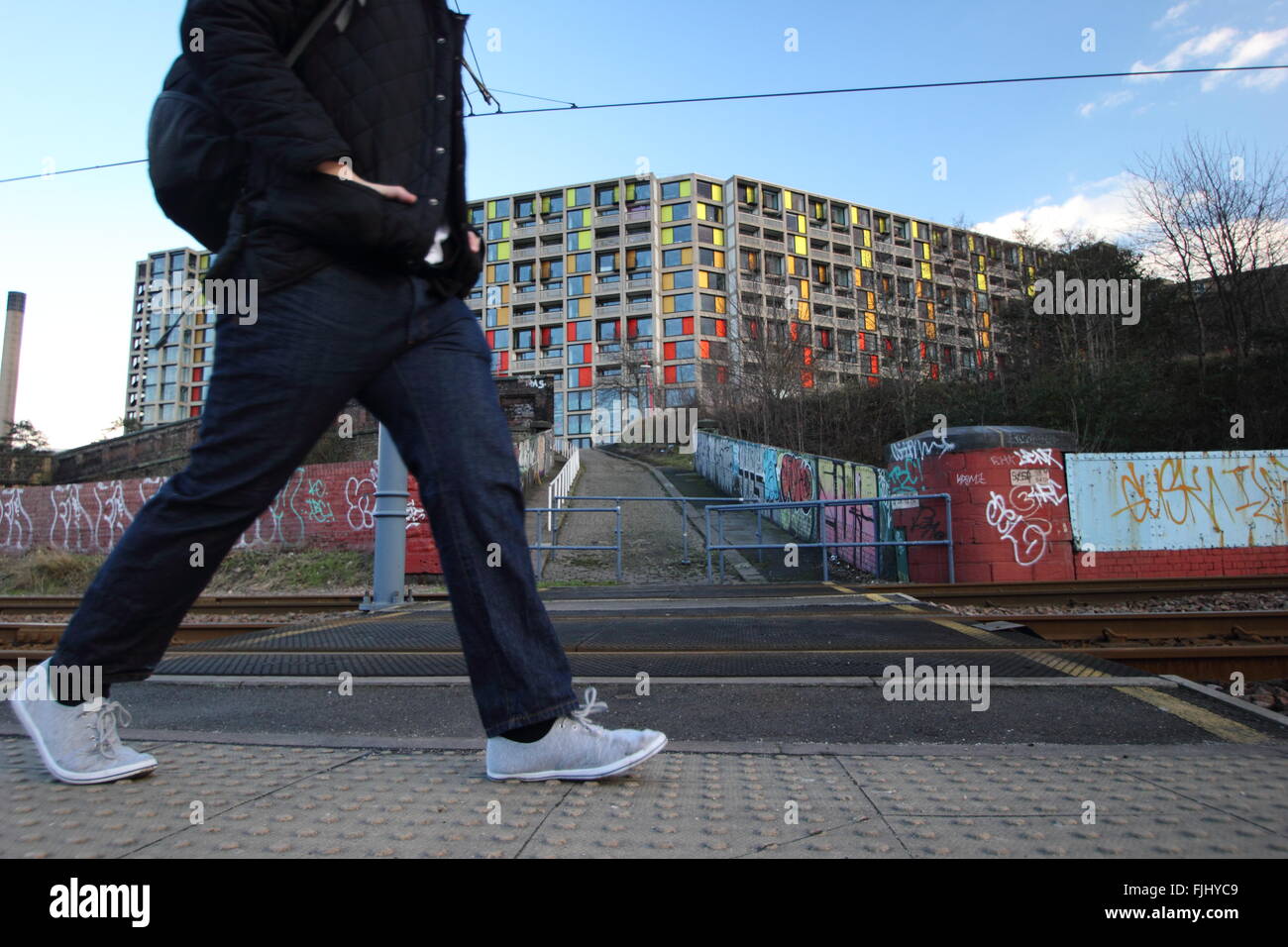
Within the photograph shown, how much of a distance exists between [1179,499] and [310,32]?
44.9ft

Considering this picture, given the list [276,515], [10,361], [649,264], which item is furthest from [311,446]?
[649,264]

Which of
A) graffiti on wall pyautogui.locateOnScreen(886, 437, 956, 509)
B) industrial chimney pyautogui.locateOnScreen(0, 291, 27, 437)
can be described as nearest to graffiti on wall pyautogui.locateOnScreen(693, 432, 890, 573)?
graffiti on wall pyautogui.locateOnScreen(886, 437, 956, 509)

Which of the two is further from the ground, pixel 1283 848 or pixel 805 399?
pixel 805 399

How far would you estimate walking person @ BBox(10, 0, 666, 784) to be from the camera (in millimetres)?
1713

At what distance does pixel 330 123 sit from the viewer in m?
1.73

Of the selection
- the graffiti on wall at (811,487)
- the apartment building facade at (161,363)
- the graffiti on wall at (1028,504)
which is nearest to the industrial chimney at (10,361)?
the graffiti on wall at (811,487)

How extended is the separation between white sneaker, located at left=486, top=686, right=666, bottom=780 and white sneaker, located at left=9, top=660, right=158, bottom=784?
848 mm

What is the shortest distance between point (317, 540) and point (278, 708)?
1418 centimetres

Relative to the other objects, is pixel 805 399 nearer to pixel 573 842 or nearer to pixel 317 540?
pixel 317 540

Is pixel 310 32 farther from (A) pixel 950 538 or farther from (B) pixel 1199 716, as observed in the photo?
(A) pixel 950 538

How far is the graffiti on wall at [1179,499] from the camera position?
1180 cm

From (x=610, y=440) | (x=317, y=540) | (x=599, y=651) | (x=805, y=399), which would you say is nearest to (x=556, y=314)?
(x=610, y=440)

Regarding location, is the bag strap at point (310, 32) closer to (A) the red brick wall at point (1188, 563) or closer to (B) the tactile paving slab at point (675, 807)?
(B) the tactile paving slab at point (675, 807)

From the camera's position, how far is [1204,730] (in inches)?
96.5
